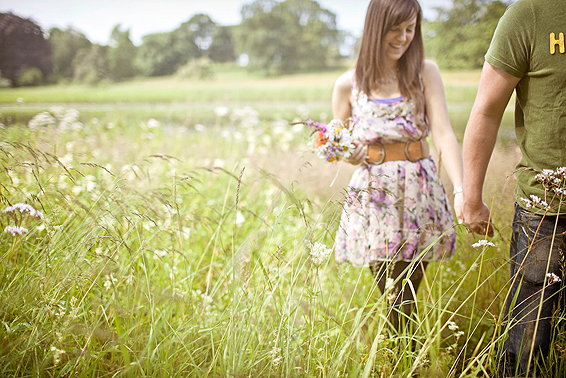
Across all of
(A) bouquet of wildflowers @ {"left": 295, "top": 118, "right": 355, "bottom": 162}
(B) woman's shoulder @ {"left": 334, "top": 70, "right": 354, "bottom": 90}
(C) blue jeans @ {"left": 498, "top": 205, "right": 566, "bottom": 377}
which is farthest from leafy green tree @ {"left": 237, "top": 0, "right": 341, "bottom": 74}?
(C) blue jeans @ {"left": 498, "top": 205, "right": 566, "bottom": 377}

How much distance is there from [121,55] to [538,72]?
179 inches

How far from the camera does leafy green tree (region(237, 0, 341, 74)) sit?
4797 mm

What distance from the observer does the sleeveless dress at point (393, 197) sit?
1559mm

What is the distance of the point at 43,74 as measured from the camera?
13.2 feet

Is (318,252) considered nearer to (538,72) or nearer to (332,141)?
(332,141)

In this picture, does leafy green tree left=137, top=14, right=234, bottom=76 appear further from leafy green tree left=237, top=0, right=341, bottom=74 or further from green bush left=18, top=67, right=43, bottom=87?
green bush left=18, top=67, right=43, bottom=87

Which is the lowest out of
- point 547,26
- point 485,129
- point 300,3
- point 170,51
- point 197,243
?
point 197,243

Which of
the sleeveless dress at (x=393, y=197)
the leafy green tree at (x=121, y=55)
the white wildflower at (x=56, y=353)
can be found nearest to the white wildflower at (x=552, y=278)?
the sleeveless dress at (x=393, y=197)

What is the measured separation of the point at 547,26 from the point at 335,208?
0.77 m

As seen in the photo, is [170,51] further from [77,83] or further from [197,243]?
[197,243]

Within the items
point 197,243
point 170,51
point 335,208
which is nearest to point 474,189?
point 335,208

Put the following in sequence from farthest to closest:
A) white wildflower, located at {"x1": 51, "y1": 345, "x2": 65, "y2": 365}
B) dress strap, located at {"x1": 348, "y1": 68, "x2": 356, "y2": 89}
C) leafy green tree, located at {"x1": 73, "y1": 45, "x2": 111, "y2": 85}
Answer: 1. leafy green tree, located at {"x1": 73, "y1": 45, "x2": 111, "y2": 85}
2. dress strap, located at {"x1": 348, "y1": 68, "x2": 356, "y2": 89}
3. white wildflower, located at {"x1": 51, "y1": 345, "x2": 65, "y2": 365}

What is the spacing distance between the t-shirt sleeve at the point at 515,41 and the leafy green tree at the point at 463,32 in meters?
2.08

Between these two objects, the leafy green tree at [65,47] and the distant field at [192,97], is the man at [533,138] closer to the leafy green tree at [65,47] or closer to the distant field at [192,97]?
the distant field at [192,97]
